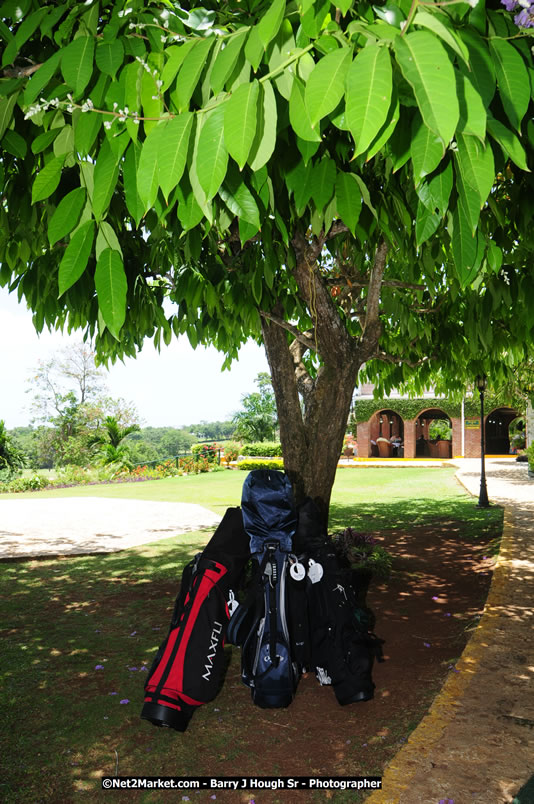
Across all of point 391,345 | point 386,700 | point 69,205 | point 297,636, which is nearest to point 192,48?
point 69,205

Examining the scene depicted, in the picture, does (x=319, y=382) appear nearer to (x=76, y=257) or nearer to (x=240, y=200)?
(x=240, y=200)

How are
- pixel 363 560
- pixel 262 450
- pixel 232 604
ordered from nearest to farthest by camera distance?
pixel 232 604 → pixel 363 560 → pixel 262 450

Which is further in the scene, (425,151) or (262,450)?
(262,450)

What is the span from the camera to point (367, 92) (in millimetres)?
991

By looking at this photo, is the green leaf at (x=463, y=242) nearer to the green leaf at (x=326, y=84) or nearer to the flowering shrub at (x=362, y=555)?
the green leaf at (x=326, y=84)

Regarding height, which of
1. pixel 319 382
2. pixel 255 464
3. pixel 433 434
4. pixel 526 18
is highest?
pixel 526 18

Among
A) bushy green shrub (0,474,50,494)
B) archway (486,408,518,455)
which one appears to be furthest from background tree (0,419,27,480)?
archway (486,408,518,455)

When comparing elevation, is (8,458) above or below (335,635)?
above

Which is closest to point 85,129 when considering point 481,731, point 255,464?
point 481,731

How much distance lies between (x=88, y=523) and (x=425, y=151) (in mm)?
12507

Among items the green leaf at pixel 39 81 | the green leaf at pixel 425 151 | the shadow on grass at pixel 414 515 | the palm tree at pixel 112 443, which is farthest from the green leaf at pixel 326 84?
the palm tree at pixel 112 443

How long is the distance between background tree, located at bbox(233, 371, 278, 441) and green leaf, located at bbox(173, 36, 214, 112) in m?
31.4

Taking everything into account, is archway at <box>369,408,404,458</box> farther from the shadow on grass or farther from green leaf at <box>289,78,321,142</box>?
green leaf at <box>289,78,321,142</box>

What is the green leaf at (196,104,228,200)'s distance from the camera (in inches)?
45.9
